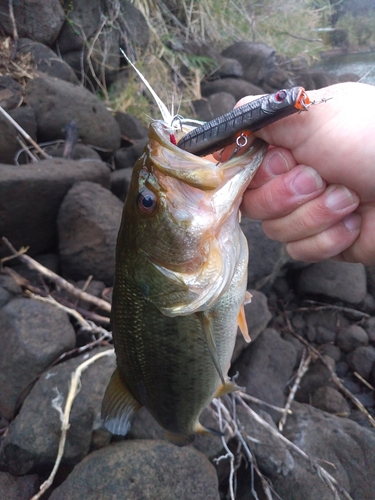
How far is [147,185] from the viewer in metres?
1.32

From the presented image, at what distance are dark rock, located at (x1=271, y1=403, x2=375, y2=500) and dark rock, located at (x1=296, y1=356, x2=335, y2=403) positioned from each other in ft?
1.69

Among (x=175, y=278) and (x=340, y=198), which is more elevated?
(x=340, y=198)

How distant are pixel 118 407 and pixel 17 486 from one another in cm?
Result: 110

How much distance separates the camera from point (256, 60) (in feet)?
27.3

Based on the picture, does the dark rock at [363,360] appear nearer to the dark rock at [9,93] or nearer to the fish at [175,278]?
the fish at [175,278]

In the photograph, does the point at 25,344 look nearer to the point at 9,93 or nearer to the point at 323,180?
the point at 323,180

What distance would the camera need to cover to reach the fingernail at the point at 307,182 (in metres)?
1.45

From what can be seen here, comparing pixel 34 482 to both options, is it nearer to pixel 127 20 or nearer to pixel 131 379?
pixel 131 379

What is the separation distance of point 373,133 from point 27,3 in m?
5.67

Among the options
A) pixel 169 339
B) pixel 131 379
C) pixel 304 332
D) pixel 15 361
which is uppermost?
pixel 169 339

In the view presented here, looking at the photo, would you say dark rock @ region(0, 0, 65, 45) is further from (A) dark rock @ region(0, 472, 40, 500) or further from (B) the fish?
(A) dark rock @ region(0, 472, 40, 500)

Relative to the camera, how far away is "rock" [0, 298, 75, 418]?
2574 mm

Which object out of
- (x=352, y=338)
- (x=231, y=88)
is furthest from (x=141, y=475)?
(x=231, y=88)

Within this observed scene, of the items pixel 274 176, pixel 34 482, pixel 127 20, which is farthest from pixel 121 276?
pixel 127 20
